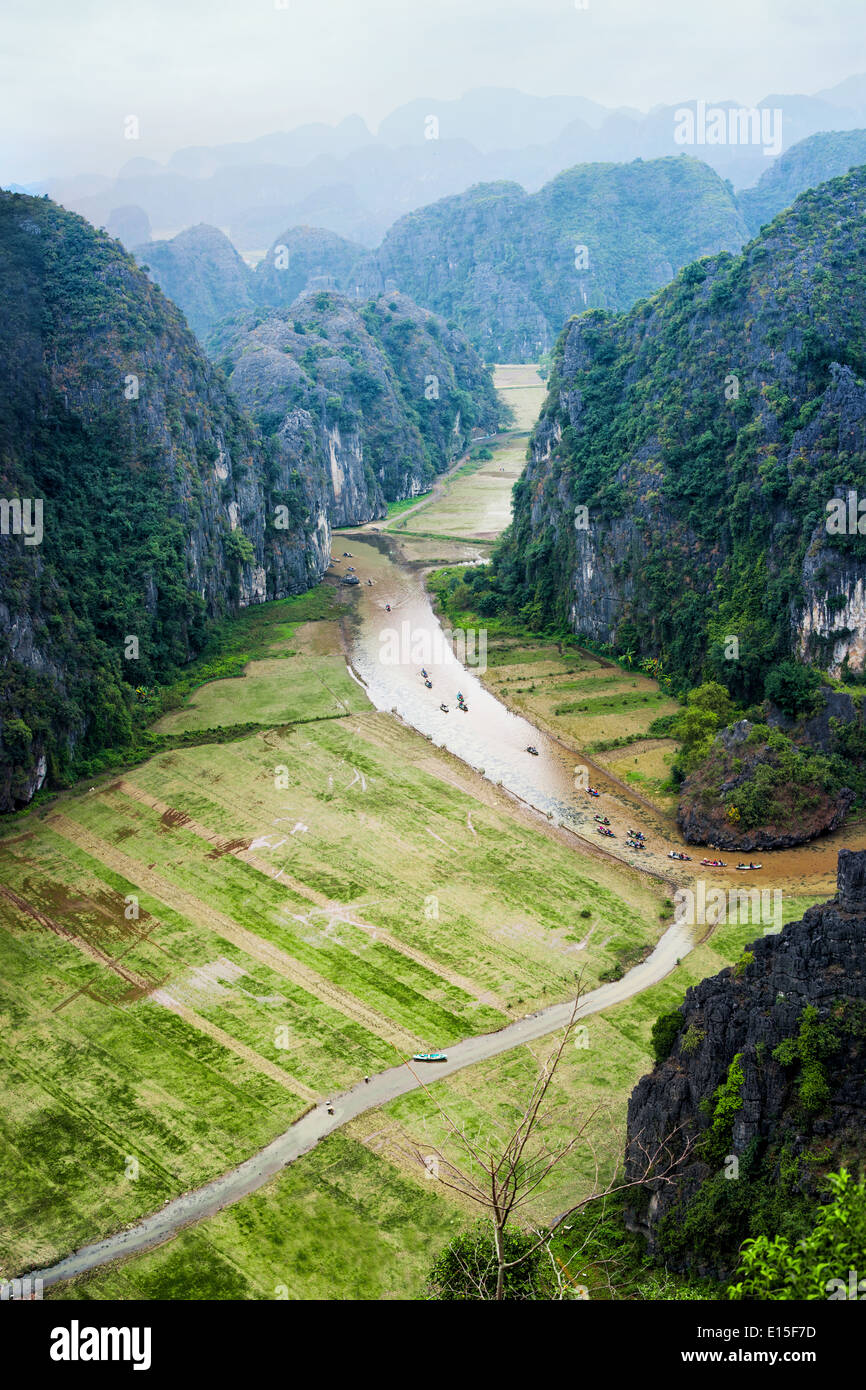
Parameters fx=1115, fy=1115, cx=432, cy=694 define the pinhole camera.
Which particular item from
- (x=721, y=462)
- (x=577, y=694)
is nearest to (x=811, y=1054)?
(x=577, y=694)

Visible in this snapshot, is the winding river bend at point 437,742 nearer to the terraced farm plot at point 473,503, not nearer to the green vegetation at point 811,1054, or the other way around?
the terraced farm plot at point 473,503

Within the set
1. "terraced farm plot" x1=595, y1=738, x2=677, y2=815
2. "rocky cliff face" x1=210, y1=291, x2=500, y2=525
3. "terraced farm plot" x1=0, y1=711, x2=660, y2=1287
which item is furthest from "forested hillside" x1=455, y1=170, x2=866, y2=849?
"rocky cliff face" x1=210, y1=291, x2=500, y2=525

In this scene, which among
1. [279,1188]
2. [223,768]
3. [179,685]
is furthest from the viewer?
[179,685]

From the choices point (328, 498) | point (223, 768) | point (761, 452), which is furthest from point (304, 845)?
point (328, 498)

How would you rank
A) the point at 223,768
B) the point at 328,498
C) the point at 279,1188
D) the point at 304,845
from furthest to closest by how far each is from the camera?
the point at 328,498, the point at 223,768, the point at 304,845, the point at 279,1188

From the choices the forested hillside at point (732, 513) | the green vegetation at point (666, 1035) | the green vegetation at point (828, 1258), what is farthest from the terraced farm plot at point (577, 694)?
the green vegetation at point (828, 1258)

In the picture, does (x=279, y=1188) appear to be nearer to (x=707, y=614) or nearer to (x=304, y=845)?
(x=304, y=845)
